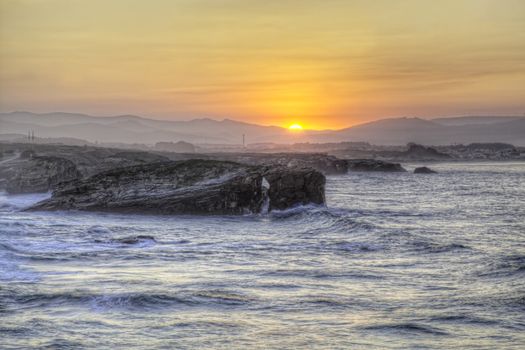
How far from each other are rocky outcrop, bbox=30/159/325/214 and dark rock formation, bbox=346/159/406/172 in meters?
60.5

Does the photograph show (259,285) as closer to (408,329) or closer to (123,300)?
(123,300)

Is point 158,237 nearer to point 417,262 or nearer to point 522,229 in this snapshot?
point 417,262

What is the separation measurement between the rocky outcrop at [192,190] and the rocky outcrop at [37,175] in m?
9.85

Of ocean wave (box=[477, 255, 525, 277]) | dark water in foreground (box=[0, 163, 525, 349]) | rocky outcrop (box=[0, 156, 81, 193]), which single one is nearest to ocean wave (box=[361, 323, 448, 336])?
dark water in foreground (box=[0, 163, 525, 349])

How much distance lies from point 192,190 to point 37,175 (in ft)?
51.3

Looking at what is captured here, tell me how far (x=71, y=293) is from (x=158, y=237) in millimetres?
9202

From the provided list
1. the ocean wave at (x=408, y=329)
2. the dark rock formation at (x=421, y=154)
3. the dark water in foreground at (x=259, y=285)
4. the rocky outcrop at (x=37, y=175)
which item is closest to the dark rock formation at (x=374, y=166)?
the rocky outcrop at (x=37, y=175)

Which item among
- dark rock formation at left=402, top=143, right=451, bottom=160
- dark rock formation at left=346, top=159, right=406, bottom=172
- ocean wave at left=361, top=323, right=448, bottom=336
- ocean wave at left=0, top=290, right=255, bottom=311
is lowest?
ocean wave at left=361, top=323, right=448, bottom=336

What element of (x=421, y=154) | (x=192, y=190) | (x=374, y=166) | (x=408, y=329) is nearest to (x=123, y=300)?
(x=408, y=329)

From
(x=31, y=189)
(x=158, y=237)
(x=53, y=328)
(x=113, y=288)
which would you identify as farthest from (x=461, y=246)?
(x=31, y=189)

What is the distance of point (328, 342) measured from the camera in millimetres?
10227

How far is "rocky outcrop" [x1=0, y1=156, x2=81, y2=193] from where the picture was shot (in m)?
41.5

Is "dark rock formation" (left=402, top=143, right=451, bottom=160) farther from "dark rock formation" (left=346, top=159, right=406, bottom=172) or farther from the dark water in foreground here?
the dark water in foreground

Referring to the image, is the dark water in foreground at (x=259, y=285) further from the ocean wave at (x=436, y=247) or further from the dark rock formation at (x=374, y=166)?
→ the dark rock formation at (x=374, y=166)
